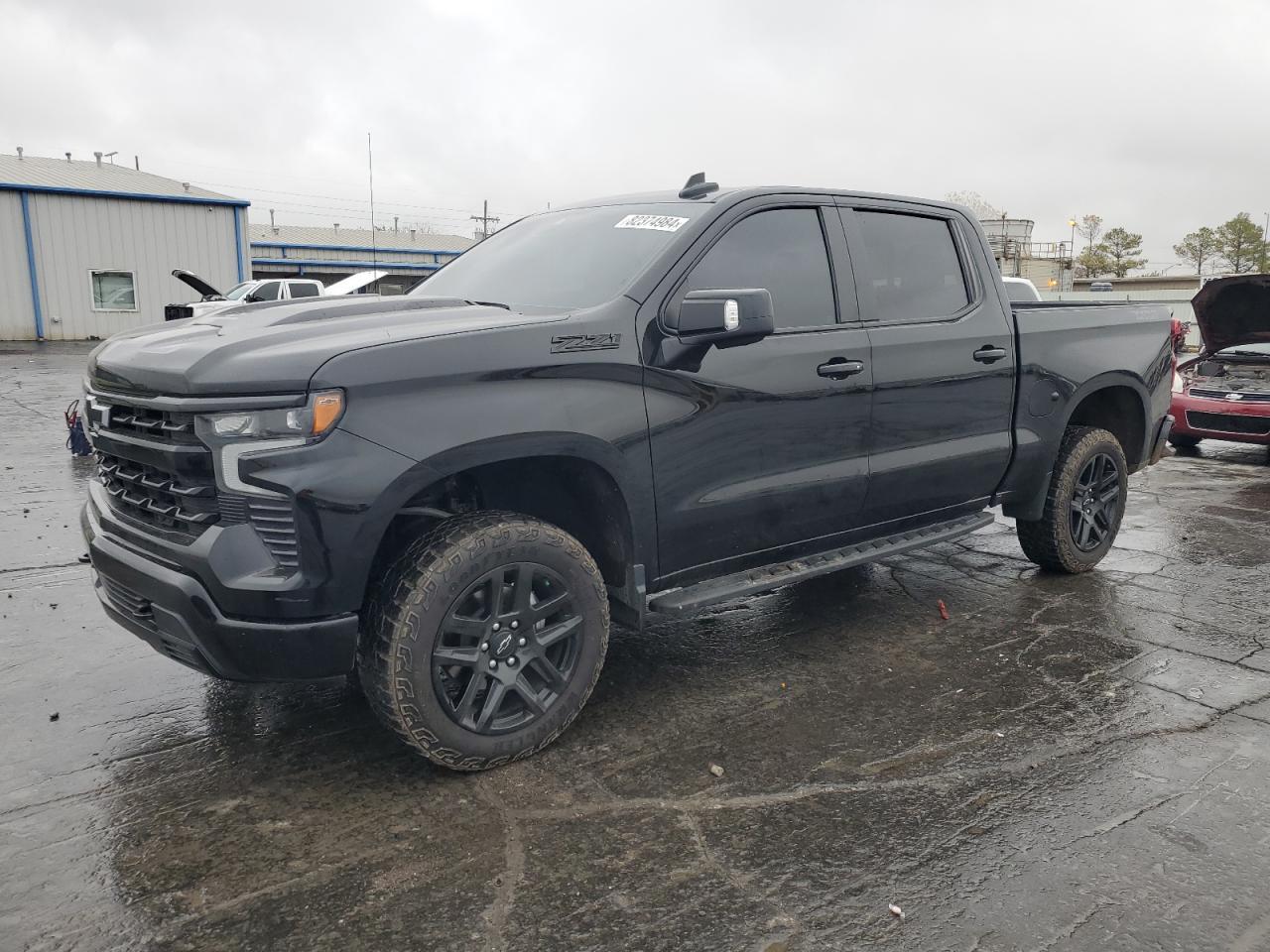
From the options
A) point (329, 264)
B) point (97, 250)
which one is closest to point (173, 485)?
point (97, 250)

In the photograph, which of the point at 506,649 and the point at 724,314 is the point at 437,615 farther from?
the point at 724,314

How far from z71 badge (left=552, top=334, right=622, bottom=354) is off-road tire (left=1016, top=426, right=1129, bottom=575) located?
3012mm

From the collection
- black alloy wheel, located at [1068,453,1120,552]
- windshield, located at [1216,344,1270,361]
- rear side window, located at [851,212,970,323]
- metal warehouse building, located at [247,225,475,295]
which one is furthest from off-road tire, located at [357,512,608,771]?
metal warehouse building, located at [247,225,475,295]

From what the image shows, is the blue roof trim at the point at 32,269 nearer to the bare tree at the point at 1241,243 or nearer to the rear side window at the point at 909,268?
the rear side window at the point at 909,268

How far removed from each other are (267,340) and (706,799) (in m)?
1.95

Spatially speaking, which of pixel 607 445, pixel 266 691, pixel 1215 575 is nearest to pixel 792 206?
pixel 607 445

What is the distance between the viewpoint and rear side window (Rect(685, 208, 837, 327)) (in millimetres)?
3715

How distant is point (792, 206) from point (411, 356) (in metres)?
1.90

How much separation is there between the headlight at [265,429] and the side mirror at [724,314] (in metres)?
1.20

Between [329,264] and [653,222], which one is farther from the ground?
[329,264]

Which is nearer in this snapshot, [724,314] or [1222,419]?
[724,314]

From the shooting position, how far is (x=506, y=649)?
3131mm

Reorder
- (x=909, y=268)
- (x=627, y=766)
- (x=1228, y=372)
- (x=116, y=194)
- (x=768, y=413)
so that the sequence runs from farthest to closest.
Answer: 1. (x=116, y=194)
2. (x=1228, y=372)
3. (x=909, y=268)
4. (x=768, y=413)
5. (x=627, y=766)

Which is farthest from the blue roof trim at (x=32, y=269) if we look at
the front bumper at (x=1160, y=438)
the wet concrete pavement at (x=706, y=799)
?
the front bumper at (x=1160, y=438)
